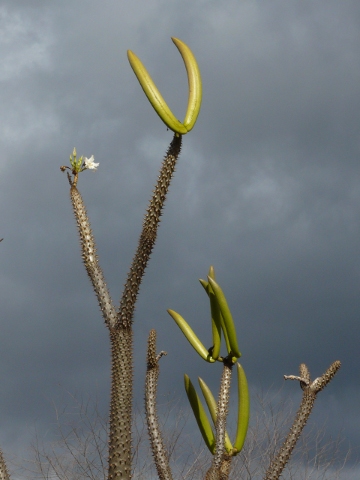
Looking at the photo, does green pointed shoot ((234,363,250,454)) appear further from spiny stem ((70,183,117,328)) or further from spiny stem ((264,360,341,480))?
spiny stem ((70,183,117,328))

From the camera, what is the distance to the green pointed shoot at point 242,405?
6383mm

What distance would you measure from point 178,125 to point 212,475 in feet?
10.8

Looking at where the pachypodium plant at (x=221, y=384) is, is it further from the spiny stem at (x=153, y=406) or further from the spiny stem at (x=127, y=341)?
the spiny stem at (x=127, y=341)

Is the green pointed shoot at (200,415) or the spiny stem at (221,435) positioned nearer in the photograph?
the spiny stem at (221,435)

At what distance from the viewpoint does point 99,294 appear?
6090mm

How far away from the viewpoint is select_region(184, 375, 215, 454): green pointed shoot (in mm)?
6872

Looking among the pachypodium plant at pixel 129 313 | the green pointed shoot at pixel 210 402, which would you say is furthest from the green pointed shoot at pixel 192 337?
the pachypodium plant at pixel 129 313

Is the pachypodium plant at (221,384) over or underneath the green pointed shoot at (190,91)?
underneath

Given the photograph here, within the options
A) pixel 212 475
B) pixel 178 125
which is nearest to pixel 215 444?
pixel 212 475

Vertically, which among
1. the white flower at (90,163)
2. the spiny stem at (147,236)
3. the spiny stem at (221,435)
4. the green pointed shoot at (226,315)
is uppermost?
the white flower at (90,163)

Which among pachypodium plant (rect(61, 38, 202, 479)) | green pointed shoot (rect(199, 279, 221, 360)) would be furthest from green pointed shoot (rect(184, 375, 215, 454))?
pachypodium plant (rect(61, 38, 202, 479))

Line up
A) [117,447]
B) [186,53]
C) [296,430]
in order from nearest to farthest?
[117,447] → [186,53] → [296,430]

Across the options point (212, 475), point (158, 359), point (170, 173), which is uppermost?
point (170, 173)

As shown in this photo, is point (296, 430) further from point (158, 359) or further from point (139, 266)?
point (139, 266)
